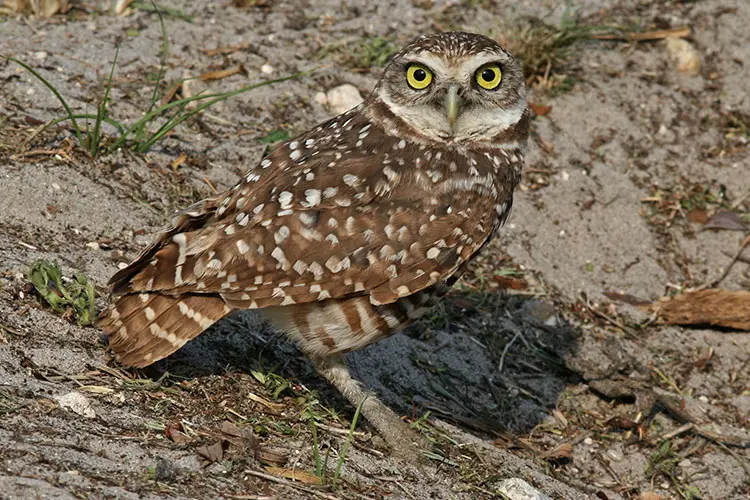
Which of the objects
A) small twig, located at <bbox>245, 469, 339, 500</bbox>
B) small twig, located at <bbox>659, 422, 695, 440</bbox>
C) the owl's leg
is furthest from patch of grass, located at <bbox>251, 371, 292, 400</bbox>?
small twig, located at <bbox>659, 422, 695, 440</bbox>

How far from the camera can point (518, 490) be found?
4566mm

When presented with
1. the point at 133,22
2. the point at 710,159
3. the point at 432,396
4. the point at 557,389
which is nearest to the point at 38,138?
the point at 133,22

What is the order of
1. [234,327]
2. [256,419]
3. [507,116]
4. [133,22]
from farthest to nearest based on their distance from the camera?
[133,22], [234,327], [507,116], [256,419]

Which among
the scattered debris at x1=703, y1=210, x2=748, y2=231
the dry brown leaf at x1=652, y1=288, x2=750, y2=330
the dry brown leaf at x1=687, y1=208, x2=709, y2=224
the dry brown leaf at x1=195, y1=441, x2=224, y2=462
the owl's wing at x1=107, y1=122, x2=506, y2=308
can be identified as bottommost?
the dry brown leaf at x1=652, y1=288, x2=750, y2=330

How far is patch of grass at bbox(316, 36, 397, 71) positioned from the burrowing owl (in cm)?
248

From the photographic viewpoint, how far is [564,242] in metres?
6.89

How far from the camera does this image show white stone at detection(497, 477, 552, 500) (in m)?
4.54

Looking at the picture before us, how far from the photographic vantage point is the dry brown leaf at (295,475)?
4.16 meters

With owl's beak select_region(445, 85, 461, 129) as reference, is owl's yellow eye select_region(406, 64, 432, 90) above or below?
above

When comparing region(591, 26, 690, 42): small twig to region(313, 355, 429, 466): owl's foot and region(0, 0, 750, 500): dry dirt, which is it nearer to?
region(0, 0, 750, 500): dry dirt

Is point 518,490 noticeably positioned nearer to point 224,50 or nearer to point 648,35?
point 224,50

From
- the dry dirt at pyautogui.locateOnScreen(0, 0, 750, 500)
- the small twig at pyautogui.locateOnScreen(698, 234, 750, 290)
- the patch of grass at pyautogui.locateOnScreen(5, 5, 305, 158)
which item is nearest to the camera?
the dry dirt at pyautogui.locateOnScreen(0, 0, 750, 500)

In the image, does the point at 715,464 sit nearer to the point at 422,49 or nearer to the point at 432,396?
the point at 432,396

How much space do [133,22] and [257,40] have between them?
0.92 m
